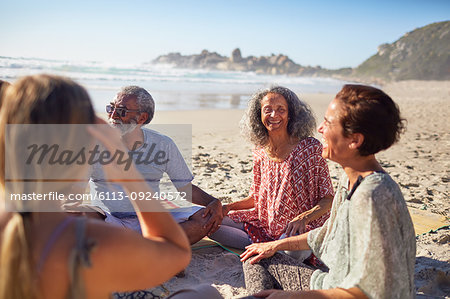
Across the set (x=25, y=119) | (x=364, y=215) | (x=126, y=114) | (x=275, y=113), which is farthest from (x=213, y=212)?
(x=25, y=119)

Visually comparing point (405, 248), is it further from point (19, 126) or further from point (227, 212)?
point (227, 212)

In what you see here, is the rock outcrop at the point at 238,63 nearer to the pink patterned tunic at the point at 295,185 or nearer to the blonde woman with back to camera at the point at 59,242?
the pink patterned tunic at the point at 295,185

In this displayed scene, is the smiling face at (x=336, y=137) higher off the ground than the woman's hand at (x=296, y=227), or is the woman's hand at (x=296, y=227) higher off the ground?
the smiling face at (x=336, y=137)

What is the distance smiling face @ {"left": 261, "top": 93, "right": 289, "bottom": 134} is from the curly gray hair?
4cm

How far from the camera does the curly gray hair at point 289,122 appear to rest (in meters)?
3.33

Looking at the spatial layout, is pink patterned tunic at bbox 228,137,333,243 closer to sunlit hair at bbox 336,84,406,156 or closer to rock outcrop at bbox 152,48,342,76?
sunlit hair at bbox 336,84,406,156

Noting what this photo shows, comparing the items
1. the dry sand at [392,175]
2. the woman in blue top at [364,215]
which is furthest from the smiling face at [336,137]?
the dry sand at [392,175]

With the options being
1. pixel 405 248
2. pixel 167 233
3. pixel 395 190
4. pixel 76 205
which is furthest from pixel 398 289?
pixel 76 205

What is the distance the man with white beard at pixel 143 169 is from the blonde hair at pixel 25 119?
80.8 inches

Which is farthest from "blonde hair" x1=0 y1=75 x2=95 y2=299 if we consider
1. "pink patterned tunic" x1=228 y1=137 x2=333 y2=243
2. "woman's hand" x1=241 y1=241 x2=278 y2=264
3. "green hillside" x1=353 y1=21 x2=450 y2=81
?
"green hillside" x1=353 y1=21 x2=450 y2=81

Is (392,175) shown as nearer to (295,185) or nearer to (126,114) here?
(295,185)

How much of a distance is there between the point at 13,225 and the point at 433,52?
264 ft

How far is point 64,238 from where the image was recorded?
1212mm

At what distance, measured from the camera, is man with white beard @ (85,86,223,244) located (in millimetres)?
3252
